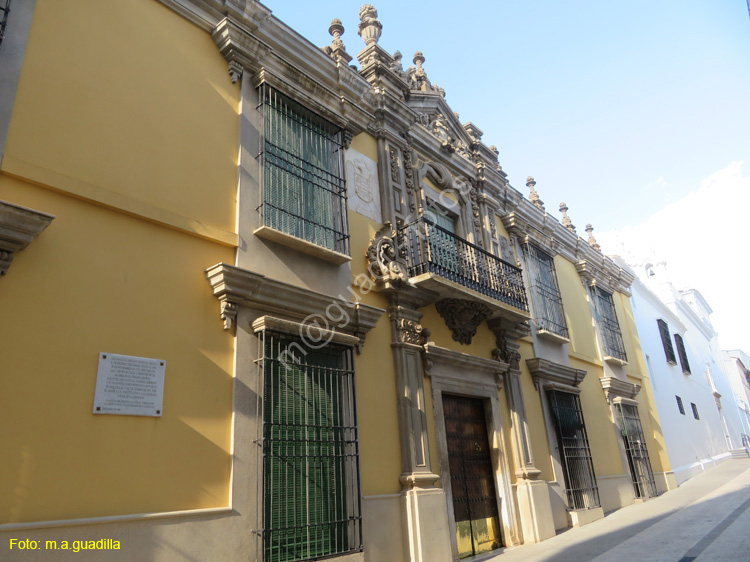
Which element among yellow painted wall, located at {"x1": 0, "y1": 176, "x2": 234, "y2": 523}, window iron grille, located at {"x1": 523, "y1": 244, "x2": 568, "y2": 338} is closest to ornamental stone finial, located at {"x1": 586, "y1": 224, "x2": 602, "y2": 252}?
window iron grille, located at {"x1": 523, "y1": 244, "x2": 568, "y2": 338}

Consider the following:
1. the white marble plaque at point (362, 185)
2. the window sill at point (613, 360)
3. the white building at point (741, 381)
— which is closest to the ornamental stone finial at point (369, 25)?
the white marble plaque at point (362, 185)

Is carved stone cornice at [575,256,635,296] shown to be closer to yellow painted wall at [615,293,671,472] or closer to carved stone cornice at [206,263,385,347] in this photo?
yellow painted wall at [615,293,671,472]

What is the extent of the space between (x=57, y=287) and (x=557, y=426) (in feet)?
27.8

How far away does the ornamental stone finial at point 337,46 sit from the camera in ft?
26.2

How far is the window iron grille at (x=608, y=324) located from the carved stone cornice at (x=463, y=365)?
563 cm

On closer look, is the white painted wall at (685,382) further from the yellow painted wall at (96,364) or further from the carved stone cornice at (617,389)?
the yellow painted wall at (96,364)

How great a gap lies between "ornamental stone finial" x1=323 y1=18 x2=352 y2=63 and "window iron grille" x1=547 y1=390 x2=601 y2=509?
21.8ft

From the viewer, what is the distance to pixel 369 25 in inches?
358

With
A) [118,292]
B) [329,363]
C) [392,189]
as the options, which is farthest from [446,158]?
[118,292]

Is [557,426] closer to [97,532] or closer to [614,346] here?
[614,346]

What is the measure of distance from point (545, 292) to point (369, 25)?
6218 millimetres

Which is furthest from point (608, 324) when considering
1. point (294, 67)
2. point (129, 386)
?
point (129, 386)

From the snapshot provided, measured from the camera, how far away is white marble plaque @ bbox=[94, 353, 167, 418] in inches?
168

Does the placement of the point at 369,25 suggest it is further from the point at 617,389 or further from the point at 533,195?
the point at 617,389
